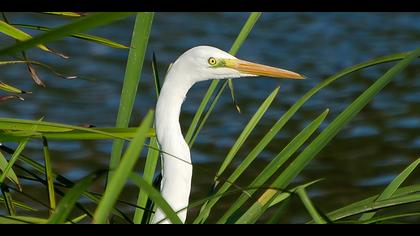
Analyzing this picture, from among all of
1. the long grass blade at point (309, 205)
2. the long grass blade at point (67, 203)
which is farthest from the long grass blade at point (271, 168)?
the long grass blade at point (67, 203)

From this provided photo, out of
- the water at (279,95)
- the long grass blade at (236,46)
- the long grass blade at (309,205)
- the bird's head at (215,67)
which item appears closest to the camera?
the long grass blade at (309,205)

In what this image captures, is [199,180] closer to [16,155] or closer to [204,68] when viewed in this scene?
[204,68]

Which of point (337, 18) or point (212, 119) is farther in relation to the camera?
point (337, 18)

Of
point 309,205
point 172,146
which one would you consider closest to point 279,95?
point 172,146

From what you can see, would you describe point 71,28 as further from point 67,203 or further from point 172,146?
point 172,146

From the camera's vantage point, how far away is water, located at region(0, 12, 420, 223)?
5148 mm

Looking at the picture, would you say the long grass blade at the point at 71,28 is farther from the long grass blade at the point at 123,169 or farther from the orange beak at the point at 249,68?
the orange beak at the point at 249,68

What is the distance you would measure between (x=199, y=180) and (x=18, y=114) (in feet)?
4.80

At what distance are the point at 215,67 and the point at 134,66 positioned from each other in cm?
44

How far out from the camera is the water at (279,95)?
5148 millimetres

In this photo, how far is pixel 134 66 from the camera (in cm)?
215

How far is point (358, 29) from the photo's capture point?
787cm

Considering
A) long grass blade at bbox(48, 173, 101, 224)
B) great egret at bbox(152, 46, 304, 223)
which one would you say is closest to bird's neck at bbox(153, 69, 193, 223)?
great egret at bbox(152, 46, 304, 223)
